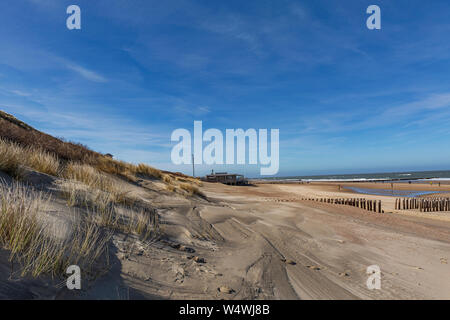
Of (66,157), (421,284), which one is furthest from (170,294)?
(66,157)

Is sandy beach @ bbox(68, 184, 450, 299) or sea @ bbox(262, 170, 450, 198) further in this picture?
sea @ bbox(262, 170, 450, 198)

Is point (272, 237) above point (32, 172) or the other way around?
the other way around

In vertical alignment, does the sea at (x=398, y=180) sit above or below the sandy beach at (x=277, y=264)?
below

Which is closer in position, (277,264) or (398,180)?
(277,264)

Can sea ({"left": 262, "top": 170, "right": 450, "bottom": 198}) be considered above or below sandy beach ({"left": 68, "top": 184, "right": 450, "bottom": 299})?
below

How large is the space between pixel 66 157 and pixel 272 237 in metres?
11.4

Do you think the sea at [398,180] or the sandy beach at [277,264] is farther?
the sea at [398,180]

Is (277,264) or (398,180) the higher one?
(277,264)
